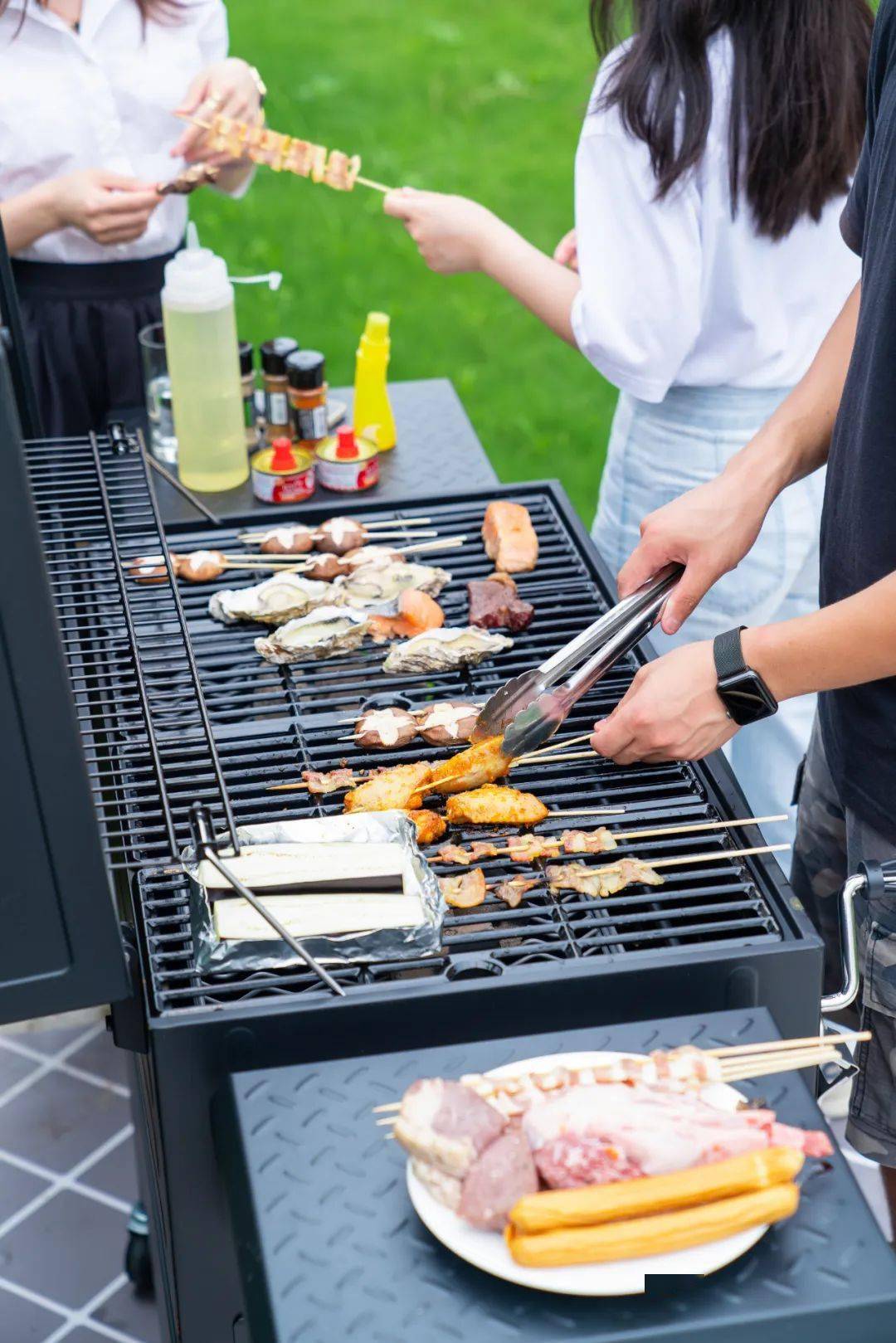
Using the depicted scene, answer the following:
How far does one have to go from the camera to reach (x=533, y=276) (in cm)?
343

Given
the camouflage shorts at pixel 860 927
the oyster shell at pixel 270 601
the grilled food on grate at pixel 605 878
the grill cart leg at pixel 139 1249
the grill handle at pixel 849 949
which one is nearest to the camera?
the grill handle at pixel 849 949

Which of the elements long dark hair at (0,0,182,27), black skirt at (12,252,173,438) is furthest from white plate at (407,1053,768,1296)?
A: long dark hair at (0,0,182,27)

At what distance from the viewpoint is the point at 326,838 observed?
6.91 ft

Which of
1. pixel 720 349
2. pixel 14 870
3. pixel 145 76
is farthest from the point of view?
pixel 145 76

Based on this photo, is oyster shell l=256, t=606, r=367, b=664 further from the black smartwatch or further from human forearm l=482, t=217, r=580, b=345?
human forearm l=482, t=217, r=580, b=345

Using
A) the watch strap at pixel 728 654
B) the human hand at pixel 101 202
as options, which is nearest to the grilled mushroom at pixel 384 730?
the watch strap at pixel 728 654

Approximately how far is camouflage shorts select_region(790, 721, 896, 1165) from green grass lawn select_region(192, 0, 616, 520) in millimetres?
3517

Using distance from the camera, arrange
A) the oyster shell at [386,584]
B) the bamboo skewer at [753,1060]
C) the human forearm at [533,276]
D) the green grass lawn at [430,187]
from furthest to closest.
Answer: the green grass lawn at [430,187] < the human forearm at [533,276] < the oyster shell at [386,584] < the bamboo skewer at [753,1060]

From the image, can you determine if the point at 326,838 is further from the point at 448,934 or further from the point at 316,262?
the point at 316,262

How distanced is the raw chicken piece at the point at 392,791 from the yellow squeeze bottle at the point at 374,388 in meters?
1.48

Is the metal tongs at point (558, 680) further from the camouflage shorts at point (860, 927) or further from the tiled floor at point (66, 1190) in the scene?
the tiled floor at point (66, 1190)

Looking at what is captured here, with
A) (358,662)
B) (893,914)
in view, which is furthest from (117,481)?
(893,914)

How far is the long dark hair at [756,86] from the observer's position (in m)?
2.82

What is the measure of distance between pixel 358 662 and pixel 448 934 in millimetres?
828
